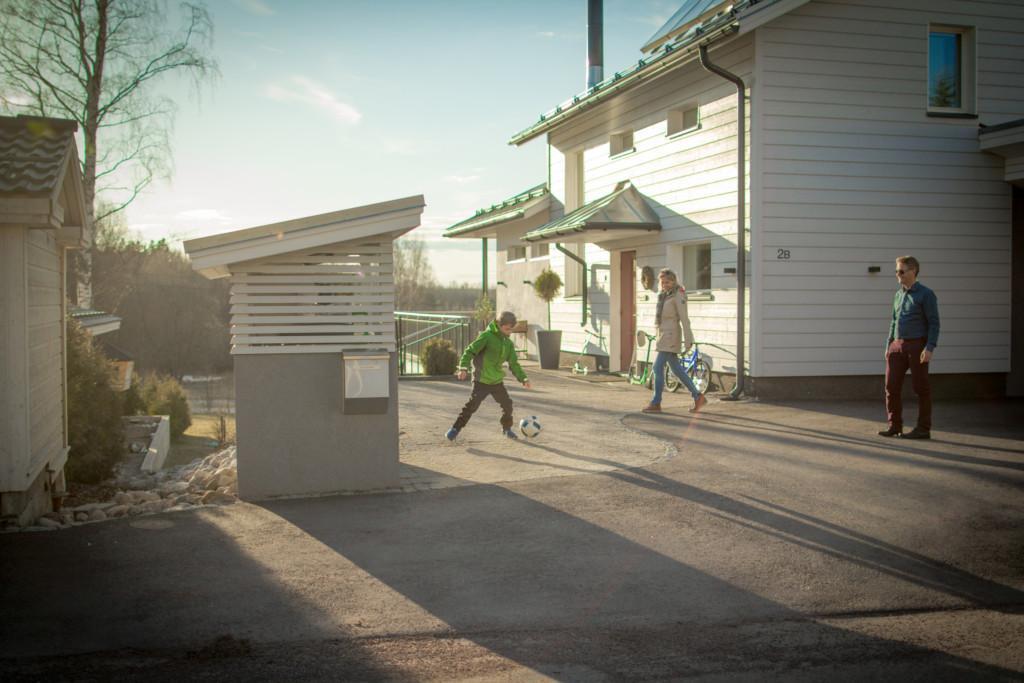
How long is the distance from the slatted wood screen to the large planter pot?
502 inches

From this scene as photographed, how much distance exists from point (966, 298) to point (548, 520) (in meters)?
10.4

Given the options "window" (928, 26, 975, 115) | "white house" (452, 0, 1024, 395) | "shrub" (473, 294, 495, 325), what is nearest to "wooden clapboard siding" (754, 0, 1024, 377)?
"white house" (452, 0, 1024, 395)

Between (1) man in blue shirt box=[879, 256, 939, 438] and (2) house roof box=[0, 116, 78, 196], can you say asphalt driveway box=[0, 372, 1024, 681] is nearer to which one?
(1) man in blue shirt box=[879, 256, 939, 438]

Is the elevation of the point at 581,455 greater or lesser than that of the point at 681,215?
lesser

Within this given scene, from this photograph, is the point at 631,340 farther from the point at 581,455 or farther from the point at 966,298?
the point at 581,455

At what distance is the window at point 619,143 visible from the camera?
58.1 ft

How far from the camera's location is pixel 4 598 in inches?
195

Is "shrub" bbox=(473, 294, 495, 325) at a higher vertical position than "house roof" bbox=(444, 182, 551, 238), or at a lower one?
lower

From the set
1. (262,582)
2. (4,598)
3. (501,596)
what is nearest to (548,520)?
(501,596)

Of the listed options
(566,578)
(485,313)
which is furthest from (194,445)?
(566,578)

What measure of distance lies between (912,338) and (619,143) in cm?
966

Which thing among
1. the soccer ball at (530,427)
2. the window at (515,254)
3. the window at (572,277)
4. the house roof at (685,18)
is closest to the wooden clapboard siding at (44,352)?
the soccer ball at (530,427)

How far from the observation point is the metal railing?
20.5 meters

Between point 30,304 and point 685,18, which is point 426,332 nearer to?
point 685,18
